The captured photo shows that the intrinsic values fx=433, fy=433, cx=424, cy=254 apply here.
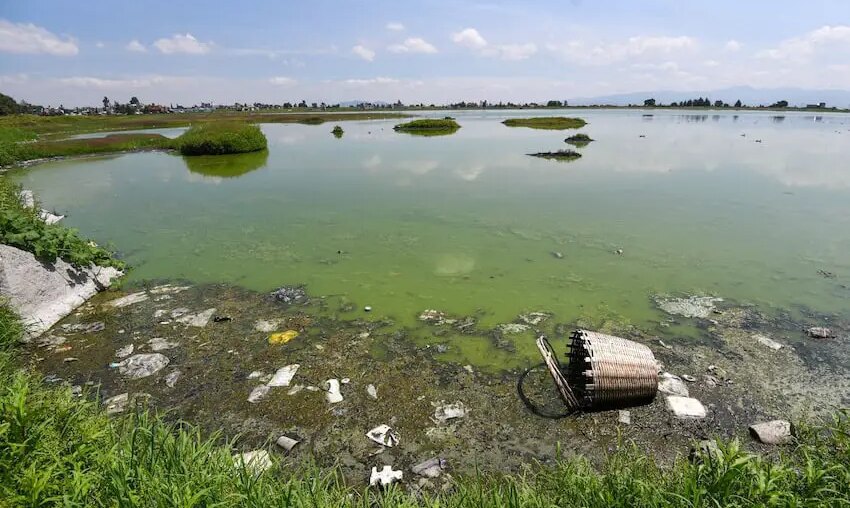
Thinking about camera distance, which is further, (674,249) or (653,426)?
(674,249)

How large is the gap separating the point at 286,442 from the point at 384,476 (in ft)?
3.15

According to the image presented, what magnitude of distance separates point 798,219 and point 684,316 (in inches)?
283

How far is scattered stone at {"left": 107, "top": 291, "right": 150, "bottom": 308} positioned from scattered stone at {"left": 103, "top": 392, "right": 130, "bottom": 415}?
245 centimetres

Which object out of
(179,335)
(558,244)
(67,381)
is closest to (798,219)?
(558,244)

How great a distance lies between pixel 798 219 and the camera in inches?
406

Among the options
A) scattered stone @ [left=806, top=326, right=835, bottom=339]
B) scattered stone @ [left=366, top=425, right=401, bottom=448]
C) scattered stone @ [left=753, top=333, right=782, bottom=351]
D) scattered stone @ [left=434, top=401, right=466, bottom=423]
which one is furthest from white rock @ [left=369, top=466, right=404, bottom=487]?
scattered stone @ [left=806, top=326, right=835, bottom=339]

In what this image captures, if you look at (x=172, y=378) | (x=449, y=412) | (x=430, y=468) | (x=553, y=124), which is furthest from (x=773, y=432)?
(x=553, y=124)

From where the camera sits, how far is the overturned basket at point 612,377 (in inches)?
159

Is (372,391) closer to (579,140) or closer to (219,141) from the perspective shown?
(219,141)

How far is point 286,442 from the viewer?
3777 millimetres

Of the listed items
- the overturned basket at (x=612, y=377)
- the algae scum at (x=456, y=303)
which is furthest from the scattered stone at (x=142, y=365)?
the overturned basket at (x=612, y=377)

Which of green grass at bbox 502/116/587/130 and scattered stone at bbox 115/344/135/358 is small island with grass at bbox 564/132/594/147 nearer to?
green grass at bbox 502/116/587/130

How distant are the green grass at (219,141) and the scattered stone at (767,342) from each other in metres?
25.1

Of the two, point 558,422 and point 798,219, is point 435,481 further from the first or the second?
point 798,219
